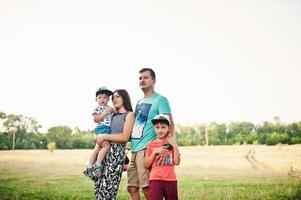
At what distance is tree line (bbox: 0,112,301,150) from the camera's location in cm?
2212

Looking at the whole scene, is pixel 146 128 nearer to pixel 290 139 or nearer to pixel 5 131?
pixel 290 139

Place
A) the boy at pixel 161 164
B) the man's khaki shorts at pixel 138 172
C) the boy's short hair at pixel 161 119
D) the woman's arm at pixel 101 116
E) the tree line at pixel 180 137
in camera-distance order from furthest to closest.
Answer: the tree line at pixel 180 137 < the woman's arm at pixel 101 116 < the man's khaki shorts at pixel 138 172 < the boy's short hair at pixel 161 119 < the boy at pixel 161 164

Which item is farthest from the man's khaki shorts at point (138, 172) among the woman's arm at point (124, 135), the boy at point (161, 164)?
the woman's arm at point (124, 135)

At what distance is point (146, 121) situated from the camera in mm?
3789

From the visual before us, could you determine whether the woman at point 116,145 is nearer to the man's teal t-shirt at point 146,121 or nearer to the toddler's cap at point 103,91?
the man's teal t-shirt at point 146,121

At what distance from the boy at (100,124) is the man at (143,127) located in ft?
0.99

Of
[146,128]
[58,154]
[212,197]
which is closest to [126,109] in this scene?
[146,128]

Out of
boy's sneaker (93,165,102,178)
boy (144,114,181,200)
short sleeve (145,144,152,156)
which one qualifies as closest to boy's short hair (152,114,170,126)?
boy (144,114,181,200)

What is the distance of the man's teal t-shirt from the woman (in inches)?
3.0

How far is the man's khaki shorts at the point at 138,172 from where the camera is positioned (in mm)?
3670

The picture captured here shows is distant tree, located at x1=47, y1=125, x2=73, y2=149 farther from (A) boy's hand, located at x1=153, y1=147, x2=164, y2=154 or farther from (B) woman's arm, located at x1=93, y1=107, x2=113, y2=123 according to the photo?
(A) boy's hand, located at x1=153, y1=147, x2=164, y2=154

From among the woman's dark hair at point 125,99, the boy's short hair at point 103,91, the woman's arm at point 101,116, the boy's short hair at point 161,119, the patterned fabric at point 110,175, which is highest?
the boy's short hair at point 103,91

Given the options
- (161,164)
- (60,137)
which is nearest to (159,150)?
(161,164)

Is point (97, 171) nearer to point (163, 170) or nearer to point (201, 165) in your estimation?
point (163, 170)
